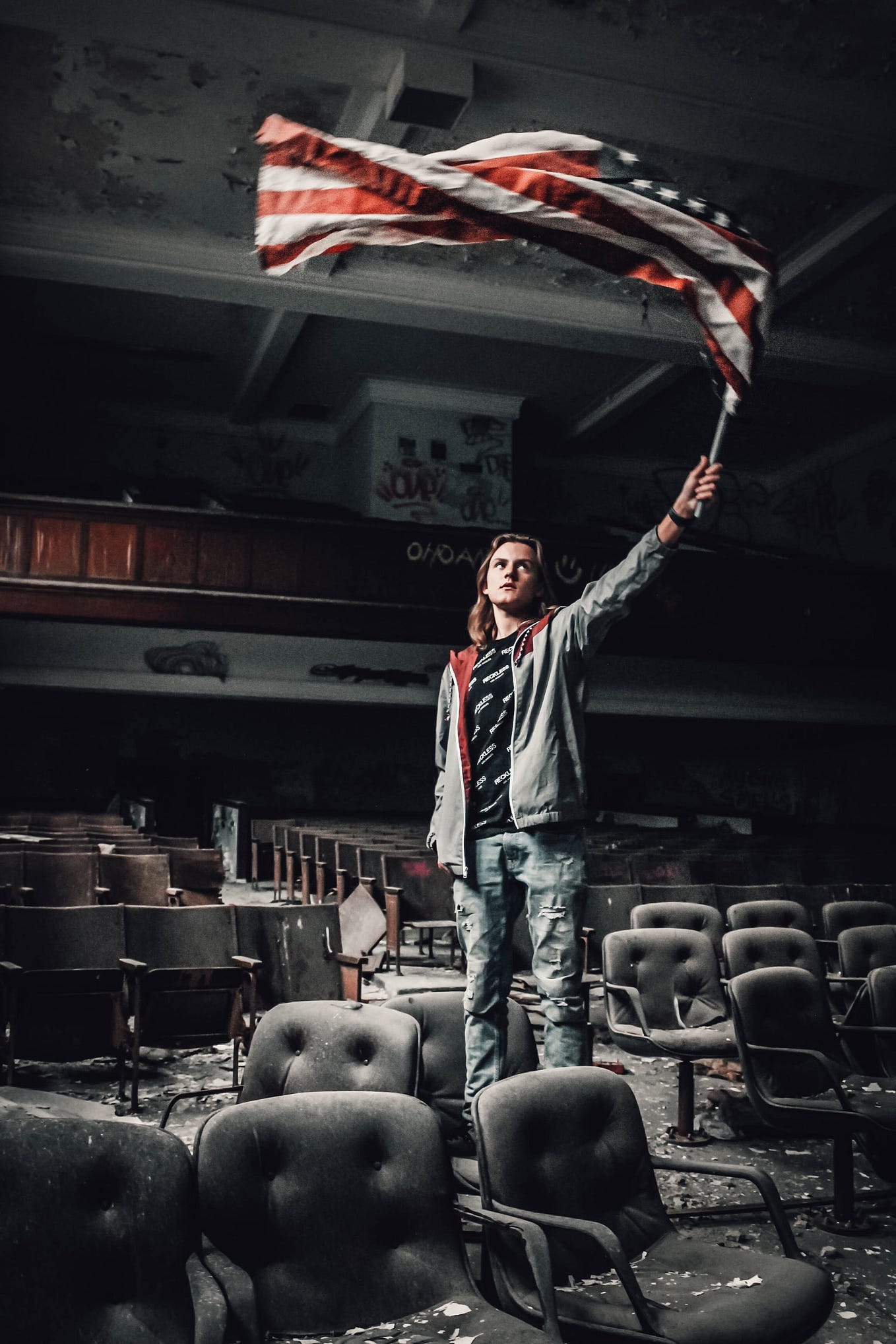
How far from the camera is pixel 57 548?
12172mm

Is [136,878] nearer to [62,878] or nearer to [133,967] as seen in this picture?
[62,878]

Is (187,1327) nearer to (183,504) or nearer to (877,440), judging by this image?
(183,504)

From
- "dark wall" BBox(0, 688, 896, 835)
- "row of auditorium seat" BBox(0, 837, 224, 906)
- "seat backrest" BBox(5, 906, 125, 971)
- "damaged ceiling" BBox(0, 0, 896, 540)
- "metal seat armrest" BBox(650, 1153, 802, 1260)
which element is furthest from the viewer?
"dark wall" BBox(0, 688, 896, 835)

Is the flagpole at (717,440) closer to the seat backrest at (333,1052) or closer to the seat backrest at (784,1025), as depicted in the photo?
the seat backrest at (333,1052)

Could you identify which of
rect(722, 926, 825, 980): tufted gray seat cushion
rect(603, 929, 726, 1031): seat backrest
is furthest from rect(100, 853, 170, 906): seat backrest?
rect(722, 926, 825, 980): tufted gray seat cushion

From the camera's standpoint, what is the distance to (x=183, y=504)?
13227 millimetres

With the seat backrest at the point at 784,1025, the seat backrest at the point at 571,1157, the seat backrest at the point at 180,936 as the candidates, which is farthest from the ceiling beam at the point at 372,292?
the seat backrest at the point at 571,1157

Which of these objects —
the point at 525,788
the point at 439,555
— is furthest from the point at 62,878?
the point at 439,555

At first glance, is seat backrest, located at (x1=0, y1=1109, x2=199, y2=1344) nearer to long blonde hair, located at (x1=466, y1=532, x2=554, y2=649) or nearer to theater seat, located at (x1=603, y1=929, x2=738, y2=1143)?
long blonde hair, located at (x1=466, y1=532, x2=554, y2=649)

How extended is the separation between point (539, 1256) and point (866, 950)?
290 centimetres

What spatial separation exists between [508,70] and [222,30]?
182 centimetres

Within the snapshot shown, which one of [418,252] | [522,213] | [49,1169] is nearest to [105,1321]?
[49,1169]

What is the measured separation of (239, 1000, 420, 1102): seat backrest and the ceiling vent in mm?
6297

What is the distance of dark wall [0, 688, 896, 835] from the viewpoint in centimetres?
1584
